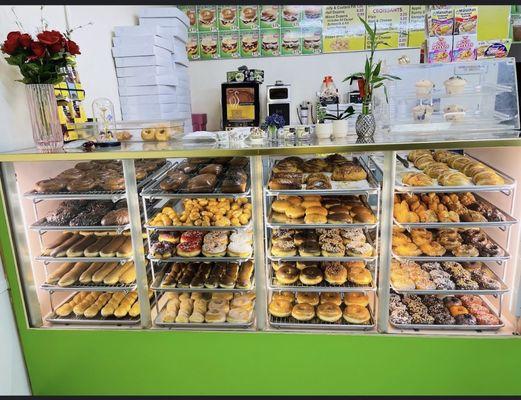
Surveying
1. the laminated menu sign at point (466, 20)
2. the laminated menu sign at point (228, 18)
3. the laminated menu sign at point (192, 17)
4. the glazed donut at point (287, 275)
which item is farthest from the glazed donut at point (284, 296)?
the laminated menu sign at point (192, 17)

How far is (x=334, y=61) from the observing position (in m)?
5.60

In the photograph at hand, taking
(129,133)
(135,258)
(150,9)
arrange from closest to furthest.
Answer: (135,258) → (129,133) → (150,9)

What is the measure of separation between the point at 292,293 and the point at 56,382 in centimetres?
167

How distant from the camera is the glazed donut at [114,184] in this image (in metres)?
2.36

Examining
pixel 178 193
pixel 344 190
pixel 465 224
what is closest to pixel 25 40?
pixel 178 193

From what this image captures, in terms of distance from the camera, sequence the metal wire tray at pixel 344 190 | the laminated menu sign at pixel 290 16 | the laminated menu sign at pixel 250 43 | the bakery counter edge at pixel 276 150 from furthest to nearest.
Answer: the laminated menu sign at pixel 250 43
the laminated menu sign at pixel 290 16
the metal wire tray at pixel 344 190
the bakery counter edge at pixel 276 150

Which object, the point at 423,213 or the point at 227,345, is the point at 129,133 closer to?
the point at 227,345

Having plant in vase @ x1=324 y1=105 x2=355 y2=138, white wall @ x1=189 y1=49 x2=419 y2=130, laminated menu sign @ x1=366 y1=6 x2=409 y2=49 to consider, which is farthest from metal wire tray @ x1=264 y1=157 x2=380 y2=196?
laminated menu sign @ x1=366 y1=6 x2=409 y2=49

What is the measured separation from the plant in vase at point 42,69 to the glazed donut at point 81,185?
27 cm

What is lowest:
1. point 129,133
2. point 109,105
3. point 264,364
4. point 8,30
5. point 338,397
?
point 338,397

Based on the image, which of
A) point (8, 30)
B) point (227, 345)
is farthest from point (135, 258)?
point (8, 30)

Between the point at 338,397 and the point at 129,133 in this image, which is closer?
the point at 338,397

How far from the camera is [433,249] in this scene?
7.86 feet

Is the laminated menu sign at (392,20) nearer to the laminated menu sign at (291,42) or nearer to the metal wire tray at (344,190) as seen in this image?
the laminated menu sign at (291,42)
